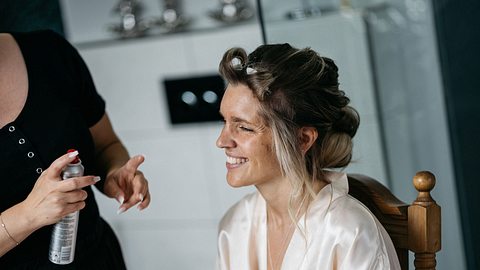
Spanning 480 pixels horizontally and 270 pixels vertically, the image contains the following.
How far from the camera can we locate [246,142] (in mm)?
1446

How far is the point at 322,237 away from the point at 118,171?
1.51 ft

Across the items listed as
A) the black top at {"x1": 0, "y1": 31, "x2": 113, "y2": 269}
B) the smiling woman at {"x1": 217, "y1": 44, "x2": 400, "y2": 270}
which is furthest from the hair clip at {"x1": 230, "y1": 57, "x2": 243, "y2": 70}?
the black top at {"x1": 0, "y1": 31, "x2": 113, "y2": 269}

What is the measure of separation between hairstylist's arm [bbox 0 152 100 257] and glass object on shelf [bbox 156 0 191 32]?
5.19 ft

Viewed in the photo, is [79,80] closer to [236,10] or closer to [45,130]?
[45,130]

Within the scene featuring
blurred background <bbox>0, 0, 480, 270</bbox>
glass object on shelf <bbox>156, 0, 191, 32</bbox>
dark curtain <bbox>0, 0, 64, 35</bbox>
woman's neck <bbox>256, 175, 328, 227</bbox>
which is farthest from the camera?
glass object on shelf <bbox>156, 0, 191, 32</bbox>

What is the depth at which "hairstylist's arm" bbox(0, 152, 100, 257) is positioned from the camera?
1268mm

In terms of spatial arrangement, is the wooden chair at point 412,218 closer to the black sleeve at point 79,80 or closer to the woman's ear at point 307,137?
the woman's ear at point 307,137

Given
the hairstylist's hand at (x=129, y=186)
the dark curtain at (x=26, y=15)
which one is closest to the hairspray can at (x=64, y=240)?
the hairstylist's hand at (x=129, y=186)

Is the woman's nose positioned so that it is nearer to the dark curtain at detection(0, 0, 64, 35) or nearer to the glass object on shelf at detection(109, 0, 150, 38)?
the dark curtain at detection(0, 0, 64, 35)

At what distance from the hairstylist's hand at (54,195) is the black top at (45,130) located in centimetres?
15

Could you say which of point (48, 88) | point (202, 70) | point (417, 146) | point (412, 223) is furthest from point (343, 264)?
point (202, 70)

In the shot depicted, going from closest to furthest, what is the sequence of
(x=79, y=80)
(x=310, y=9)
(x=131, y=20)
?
(x=79, y=80)
(x=310, y=9)
(x=131, y=20)

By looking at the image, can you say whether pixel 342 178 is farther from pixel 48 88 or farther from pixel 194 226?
pixel 194 226

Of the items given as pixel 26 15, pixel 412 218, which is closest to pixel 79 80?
pixel 412 218
